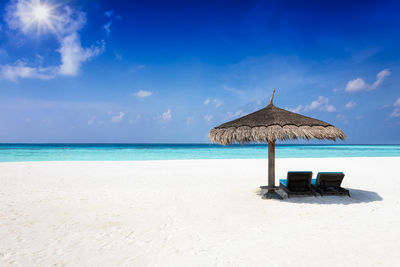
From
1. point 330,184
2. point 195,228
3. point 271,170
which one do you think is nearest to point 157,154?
point 271,170

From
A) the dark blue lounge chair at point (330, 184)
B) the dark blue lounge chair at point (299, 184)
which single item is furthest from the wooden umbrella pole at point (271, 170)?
the dark blue lounge chair at point (330, 184)

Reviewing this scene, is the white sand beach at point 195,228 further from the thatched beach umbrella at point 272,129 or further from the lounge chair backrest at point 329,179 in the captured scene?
the thatched beach umbrella at point 272,129

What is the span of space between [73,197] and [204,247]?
436cm

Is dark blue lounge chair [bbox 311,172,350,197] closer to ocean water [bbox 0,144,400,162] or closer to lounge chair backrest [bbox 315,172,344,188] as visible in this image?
lounge chair backrest [bbox 315,172,344,188]

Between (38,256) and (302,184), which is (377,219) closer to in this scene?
(302,184)

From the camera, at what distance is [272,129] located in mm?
5363

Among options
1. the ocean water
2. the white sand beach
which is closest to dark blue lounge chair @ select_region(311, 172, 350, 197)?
the white sand beach

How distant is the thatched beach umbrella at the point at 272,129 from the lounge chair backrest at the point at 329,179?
0.88m

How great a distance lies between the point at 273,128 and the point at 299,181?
5.21ft

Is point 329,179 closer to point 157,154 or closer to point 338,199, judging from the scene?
point 338,199

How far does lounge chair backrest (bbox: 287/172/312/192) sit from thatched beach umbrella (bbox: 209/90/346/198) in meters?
0.43

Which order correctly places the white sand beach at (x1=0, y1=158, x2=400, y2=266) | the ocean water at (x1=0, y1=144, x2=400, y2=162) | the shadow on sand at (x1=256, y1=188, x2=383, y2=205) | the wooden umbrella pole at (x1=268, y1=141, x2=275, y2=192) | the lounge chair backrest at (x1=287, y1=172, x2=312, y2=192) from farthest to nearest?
the ocean water at (x1=0, y1=144, x2=400, y2=162), the wooden umbrella pole at (x1=268, y1=141, x2=275, y2=192), the lounge chair backrest at (x1=287, y1=172, x2=312, y2=192), the shadow on sand at (x1=256, y1=188, x2=383, y2=205), the white sand beach at (x1=0, y1=158, x2=400, y2=266)

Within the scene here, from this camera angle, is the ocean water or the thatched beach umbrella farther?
the ocean water

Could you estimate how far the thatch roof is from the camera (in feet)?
17.6
